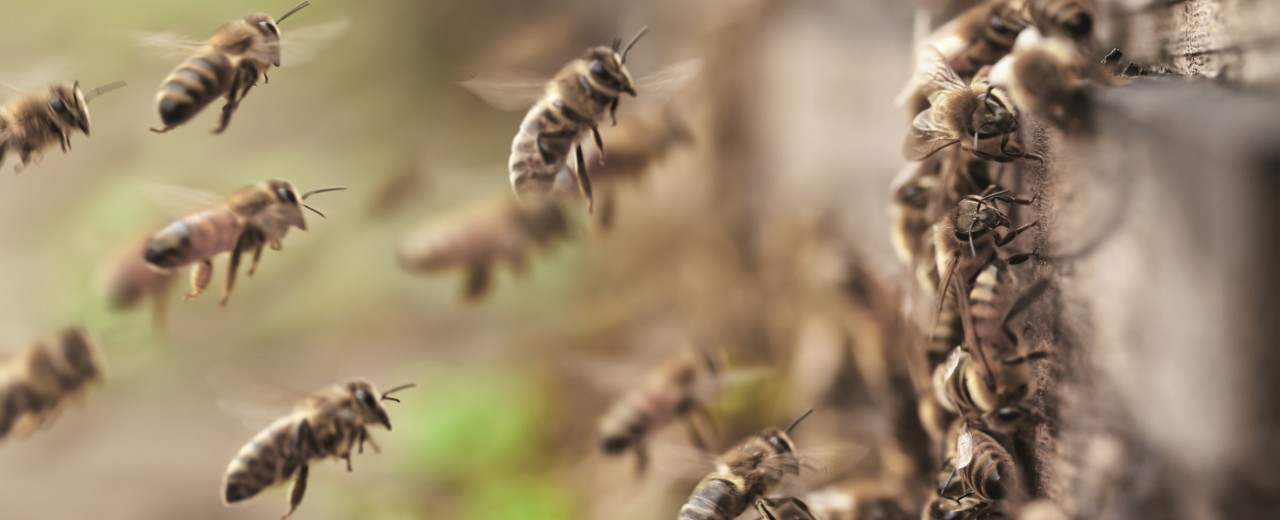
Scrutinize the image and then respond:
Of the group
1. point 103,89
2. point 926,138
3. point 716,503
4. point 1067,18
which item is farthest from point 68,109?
point 1067,18

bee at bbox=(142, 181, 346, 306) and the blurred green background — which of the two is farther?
the blurred green background

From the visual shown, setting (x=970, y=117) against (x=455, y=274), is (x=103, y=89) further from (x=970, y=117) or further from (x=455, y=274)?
(x=970, y=117)

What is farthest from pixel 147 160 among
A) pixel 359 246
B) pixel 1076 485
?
pixel 1076 485

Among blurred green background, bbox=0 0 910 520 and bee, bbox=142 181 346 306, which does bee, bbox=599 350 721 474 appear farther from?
bee, bbox=142 181 346 306

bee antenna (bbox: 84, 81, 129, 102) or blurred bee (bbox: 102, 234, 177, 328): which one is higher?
bee antenna (bbox: 84, 81, 129, 102)

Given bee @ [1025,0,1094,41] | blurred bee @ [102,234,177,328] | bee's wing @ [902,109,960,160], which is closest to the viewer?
bee @ [1025,0,1094,41]

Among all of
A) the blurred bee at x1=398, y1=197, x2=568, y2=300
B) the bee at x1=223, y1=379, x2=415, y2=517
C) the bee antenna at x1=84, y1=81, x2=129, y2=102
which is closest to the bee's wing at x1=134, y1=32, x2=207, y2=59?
the bee antenna at x1=84, y1=81, x2=129, y2=102
